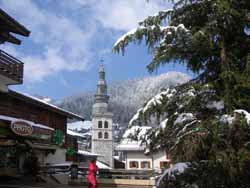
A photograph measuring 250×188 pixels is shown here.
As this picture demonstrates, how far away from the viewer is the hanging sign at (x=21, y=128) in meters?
16.4

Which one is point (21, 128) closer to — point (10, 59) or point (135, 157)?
point (10, 59)

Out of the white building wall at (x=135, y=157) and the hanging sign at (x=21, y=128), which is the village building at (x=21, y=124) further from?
the white building wall at (x=135, y=157)

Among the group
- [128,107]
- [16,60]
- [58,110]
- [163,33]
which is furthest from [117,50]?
[128,107]

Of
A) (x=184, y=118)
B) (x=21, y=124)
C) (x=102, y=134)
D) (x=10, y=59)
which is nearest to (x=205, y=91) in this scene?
(x=184, y=118)

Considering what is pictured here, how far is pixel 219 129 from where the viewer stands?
7.57 m

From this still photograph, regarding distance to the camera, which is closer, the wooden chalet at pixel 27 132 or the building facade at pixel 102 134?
the wooden chalet at pixel 27 132

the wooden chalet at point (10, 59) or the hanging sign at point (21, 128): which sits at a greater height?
the wooden chalet at point (10, 59)

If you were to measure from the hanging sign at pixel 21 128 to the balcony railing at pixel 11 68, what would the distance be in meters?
2.65

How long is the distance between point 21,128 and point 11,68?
3.46m

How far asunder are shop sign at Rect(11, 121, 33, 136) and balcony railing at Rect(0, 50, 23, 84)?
2.65 metres

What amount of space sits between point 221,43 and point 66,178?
16.9 meters

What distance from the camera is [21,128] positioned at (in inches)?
659

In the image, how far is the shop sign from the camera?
1641cm

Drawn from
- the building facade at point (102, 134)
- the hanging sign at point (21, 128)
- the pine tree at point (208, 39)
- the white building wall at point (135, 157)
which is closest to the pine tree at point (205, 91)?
the pine tree at point (208, 39)
